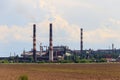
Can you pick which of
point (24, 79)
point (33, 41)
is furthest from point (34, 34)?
point (24, 79)

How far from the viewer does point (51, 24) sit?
182625 mm

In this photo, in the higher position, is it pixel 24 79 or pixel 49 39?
pixel 49 39

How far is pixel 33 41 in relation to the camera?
187m

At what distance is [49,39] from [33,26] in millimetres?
10665

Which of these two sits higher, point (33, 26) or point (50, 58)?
point (33, 26)

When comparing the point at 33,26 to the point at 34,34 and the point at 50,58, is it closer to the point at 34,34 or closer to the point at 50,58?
the point at 34,34

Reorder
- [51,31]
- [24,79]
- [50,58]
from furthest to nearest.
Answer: [50,58]
[51,31]
[24,79]

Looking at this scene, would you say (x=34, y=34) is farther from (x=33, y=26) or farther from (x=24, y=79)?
(x=24, y=79)

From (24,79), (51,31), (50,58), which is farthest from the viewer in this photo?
(50,58)

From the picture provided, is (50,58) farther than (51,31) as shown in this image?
Yes

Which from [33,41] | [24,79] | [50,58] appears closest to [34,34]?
[33,41]

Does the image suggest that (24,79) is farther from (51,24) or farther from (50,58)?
(50,58)

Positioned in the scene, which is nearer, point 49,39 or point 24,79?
point 24,79

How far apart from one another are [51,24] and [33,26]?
10719 millimetres
